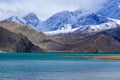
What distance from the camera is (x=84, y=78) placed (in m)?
75.0

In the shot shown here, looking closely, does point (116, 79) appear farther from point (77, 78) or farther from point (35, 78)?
point (35, 78)

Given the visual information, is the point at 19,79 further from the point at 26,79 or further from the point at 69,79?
the point at 69,79

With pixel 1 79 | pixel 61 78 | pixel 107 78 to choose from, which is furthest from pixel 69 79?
pixel 1 79

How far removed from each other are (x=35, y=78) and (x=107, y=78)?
1336 cm

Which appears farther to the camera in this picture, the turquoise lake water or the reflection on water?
the turquoise lake water

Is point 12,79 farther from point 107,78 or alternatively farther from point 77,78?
point 107,78

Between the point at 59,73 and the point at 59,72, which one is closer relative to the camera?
the point at 59,73

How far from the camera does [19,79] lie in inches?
2842

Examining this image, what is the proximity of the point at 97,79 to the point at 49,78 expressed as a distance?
8902mm

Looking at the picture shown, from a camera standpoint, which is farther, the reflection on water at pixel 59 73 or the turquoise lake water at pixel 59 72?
the turquoise lake water at pixel 59 72

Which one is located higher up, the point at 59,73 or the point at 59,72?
the point at 59,72

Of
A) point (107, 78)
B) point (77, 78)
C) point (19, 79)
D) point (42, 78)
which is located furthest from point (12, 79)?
point (107, 78)

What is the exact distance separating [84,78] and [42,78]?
7774 millimetres

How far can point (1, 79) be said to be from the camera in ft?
237
